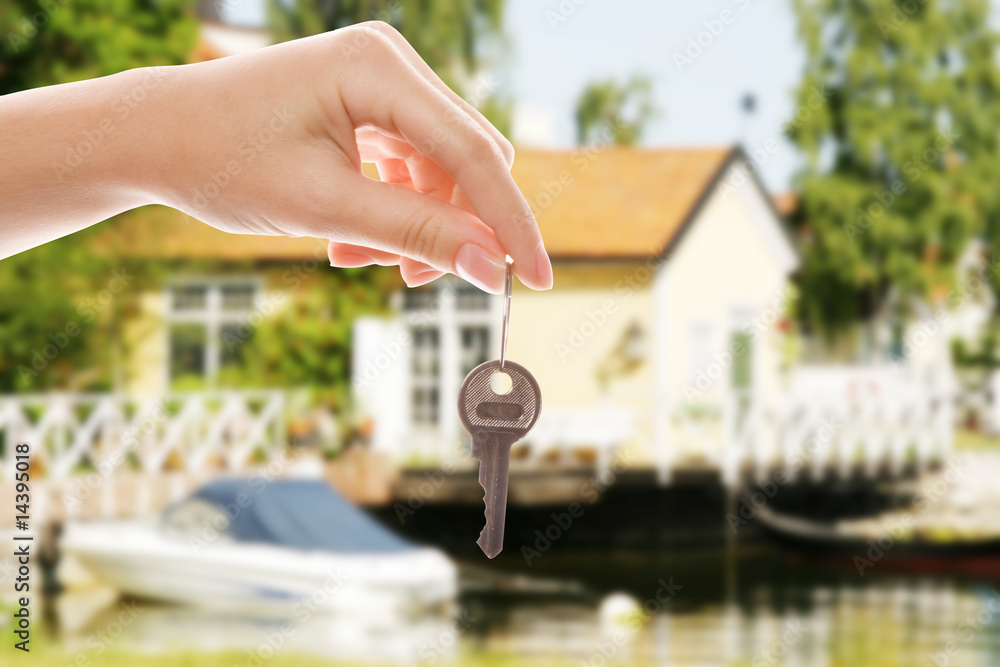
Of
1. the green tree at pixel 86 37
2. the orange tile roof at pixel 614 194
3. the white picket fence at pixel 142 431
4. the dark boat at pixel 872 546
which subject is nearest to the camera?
the white picket fence at pixel 142 431

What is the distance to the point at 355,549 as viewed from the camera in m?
5.61

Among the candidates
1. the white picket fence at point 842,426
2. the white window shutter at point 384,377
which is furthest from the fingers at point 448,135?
the white picket fence at point 842,426

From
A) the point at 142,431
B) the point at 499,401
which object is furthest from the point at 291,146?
the point at 142,431

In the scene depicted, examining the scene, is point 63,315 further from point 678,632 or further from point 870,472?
point 870,472

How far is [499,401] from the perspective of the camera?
557 millimetres

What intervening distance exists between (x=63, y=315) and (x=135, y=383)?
0.49 metres

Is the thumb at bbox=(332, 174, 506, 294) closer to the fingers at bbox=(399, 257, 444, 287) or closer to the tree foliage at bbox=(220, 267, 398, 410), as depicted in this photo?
the fingers at bbox=(399, 257, 444, 287)

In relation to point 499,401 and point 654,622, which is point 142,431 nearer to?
point 654,622

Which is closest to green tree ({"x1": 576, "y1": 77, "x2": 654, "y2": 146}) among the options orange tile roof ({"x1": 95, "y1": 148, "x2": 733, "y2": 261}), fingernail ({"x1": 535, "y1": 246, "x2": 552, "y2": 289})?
orange tile roof ({"x1": 95, "y1": 148, "x2": 733, "y2": 261})

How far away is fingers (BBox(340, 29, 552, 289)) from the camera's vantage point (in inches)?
17.6

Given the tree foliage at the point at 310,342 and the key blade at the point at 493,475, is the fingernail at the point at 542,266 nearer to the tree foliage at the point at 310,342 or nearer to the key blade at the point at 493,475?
the key blade at the point at 493,475

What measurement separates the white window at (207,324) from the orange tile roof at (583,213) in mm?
174

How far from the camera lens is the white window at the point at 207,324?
5352mm

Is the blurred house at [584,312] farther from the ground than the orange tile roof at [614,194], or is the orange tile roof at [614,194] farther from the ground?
the orange tile roof at [614,194]
